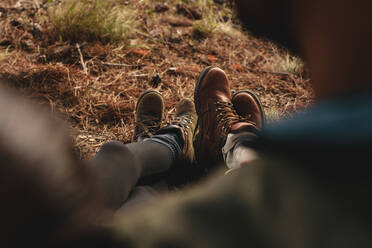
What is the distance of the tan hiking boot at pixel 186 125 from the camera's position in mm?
1542

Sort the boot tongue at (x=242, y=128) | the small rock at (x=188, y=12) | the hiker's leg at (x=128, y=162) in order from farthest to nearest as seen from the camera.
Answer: the small rock at (x=188, y=12)
the boot tongue at (x=242, y=128)
the hiker's leg at (x=128, y=162)

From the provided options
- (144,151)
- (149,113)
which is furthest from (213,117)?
(144,151)

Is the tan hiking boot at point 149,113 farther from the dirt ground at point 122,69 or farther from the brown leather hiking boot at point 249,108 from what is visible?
the brown leather hiking boot at point 249,108

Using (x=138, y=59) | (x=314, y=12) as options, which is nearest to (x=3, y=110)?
(x=314, y=12)

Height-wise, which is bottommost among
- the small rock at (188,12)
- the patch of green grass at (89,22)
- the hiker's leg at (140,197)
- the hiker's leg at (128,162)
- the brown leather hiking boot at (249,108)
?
the hiker's leg at (140,197)

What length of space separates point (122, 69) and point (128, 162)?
103 cm

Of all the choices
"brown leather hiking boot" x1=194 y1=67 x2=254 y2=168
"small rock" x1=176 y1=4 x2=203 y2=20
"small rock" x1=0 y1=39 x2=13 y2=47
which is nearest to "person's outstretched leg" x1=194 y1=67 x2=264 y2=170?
"brown leather hiking boot" x1=194 y1=67 x2=254 y2=168

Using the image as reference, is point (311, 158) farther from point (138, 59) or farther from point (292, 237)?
point (138, 59)

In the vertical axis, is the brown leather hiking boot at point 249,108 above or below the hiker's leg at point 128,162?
above

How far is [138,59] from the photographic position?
206 centimetres

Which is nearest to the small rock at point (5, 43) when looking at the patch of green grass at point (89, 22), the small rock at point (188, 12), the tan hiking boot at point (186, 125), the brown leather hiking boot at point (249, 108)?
the patch of green grass at point (89, 22)

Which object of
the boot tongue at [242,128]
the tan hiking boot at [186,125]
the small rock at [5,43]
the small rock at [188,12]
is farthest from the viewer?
the small rock at [188,12]

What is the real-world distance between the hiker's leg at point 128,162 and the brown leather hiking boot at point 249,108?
0.42m

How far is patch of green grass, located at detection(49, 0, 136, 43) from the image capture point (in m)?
2.01
